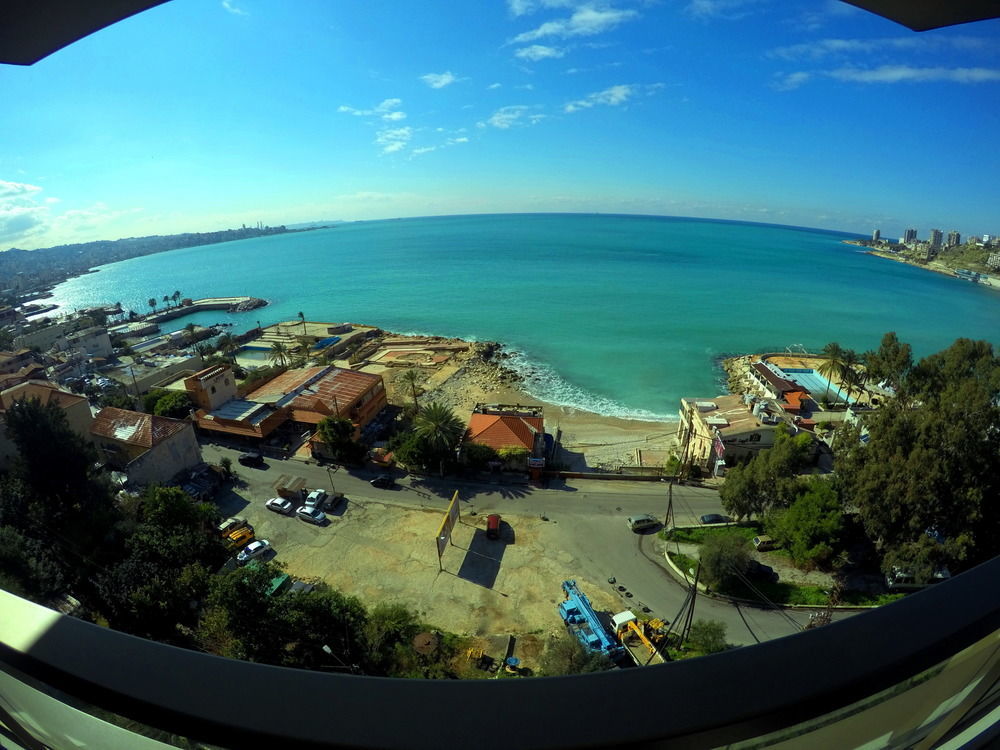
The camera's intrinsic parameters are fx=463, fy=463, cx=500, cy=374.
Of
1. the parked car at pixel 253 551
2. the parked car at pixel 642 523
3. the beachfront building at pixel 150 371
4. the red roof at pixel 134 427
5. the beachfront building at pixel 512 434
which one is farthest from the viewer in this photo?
the beachfront building at pixel 150 371

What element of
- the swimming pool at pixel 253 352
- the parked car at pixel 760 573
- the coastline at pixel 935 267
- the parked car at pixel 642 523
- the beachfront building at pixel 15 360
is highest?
the coastline at pixel 935 267

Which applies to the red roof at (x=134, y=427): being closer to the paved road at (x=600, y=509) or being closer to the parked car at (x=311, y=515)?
the paved road at (x=600, y=509)

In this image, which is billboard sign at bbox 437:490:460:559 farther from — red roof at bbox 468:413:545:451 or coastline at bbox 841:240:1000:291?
coastline at bbox 841:240:1000:291

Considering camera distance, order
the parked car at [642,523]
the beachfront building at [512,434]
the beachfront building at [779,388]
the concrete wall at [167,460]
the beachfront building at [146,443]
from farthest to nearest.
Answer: the beachfront building at [779,388], the beachfront building at [512,434], the beachfront building at [146,443], the concrete wall at [167,460], the parked car at [642,523]

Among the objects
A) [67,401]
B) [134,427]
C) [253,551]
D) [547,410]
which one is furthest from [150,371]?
[547,410]

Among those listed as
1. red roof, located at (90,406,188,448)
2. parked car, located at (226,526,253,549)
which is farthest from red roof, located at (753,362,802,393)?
red roof, located at (90,406,188,448)

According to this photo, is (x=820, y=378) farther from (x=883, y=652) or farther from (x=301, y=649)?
(x=883, y=652)

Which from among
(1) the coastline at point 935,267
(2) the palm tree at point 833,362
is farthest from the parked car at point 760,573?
(1) the coastline at point 935,267
